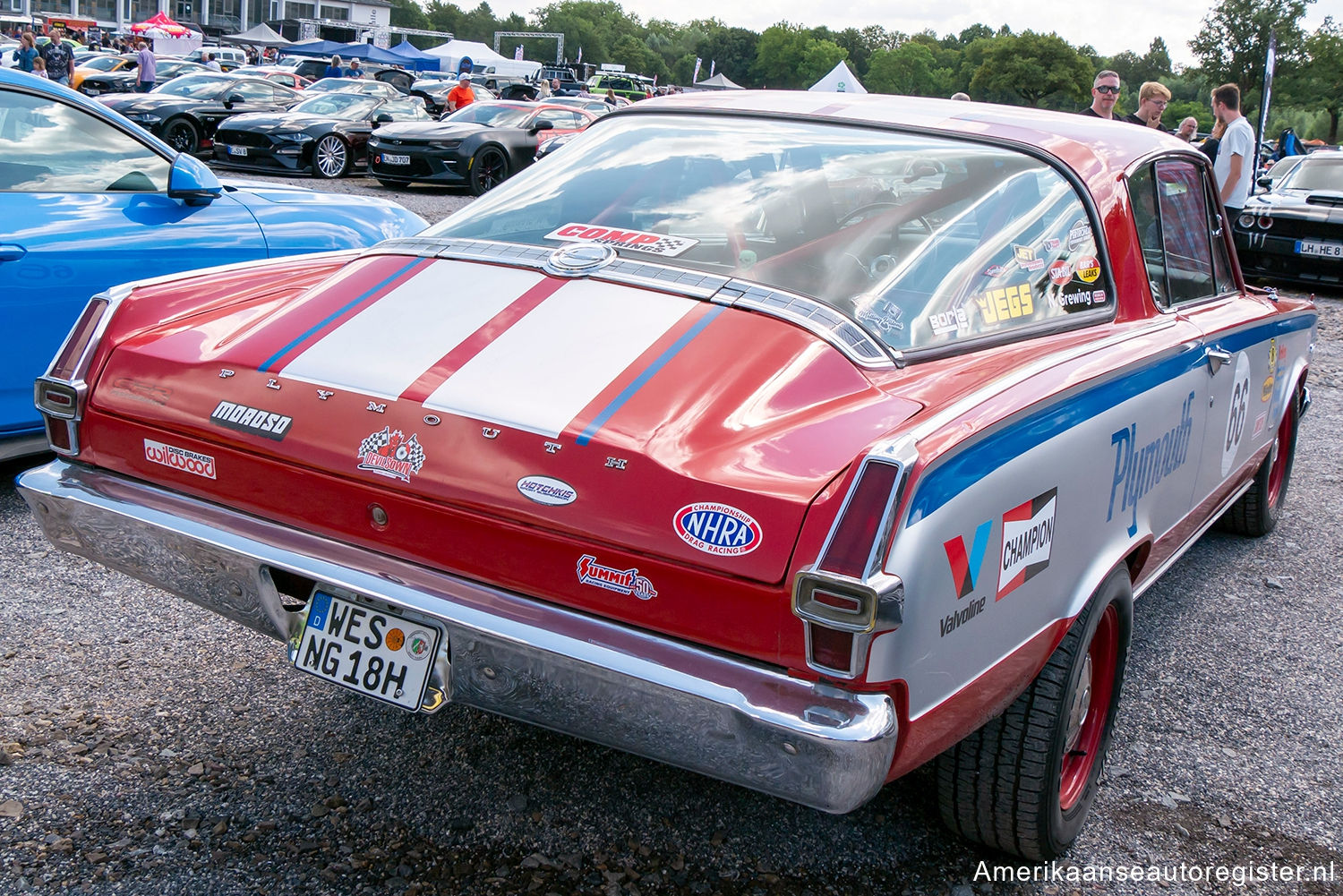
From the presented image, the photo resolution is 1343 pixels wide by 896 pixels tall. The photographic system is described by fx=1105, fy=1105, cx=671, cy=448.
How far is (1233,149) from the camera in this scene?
26.4ft

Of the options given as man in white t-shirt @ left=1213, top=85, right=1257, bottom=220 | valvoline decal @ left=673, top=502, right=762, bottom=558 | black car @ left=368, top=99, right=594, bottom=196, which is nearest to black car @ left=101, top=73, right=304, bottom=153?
black car @ left=368, top=99, right=594, bottom=196

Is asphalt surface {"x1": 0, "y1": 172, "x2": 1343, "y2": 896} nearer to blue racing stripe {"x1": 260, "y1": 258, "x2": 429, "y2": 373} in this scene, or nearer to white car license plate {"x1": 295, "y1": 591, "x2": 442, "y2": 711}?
white car license plate {"x1": 295, "y1": 591, "x2": 442, "y2": 711}

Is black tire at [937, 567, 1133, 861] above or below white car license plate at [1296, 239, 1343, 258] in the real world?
below

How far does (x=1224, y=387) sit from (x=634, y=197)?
1.73m

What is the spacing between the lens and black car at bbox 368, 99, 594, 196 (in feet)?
46.6

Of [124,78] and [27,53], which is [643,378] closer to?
[27,53]

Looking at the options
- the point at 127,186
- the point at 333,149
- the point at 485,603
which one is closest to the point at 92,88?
the point at 333,149

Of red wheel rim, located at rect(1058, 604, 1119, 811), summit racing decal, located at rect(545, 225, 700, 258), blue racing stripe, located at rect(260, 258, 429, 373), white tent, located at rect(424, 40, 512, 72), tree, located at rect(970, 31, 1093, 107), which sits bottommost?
red wheel rim, located at rect(1058, 604, 1119, 811)

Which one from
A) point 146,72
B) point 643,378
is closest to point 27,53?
point 146,72

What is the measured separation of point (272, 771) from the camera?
2.44m

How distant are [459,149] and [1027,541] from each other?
1332 centimetres

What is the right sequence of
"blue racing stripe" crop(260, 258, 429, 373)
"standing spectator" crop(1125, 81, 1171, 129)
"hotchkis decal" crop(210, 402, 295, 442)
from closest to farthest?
"hotchkis decal" crop(210, 402, 295, 442)
"blue racing stripe" crop(260, 258, 429, 373)
"standing spectator" crop(1125, 81, 1171, 129)

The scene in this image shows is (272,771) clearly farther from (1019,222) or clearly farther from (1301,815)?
(1301,815)

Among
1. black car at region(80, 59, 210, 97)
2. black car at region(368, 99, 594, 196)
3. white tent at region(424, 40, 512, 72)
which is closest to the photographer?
black car at region(368, 99, 594, 196)
